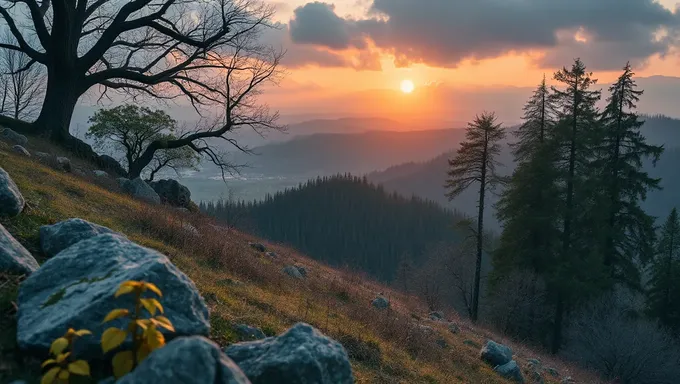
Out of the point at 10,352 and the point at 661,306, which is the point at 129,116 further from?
the point at 661,306

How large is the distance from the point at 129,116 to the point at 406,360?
66.9 feet

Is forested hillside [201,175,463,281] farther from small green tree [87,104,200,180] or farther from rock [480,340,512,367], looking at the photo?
rock [480,340,512,367]

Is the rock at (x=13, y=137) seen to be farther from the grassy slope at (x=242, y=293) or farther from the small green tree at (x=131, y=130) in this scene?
the small green tree at (x=131, y=130)

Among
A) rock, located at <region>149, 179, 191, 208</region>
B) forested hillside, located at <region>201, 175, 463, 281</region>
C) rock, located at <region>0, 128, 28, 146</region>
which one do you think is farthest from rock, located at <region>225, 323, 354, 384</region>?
forested hillside, located at <region>201, 175, 463, 281</region>

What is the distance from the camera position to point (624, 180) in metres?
28.2

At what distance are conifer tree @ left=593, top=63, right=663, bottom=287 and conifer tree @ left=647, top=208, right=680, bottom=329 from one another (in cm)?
272

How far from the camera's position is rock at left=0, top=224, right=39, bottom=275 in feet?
14.4

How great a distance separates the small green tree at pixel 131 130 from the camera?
23828 millimetres

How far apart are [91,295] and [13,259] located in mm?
1549

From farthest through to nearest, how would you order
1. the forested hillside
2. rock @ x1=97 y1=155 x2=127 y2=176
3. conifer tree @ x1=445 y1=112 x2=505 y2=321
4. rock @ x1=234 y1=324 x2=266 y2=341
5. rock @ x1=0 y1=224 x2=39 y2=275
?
the forested hillside → conifer tree @ x1=445 y1=112 x2=505 y2=321 → rock @ x1=97 y1=155 x2=127 y2=176 → rock @ x1=234 y1=324 x2=266 y2=341 → rock @ x1=0 y1=224 x2=39 y2=275

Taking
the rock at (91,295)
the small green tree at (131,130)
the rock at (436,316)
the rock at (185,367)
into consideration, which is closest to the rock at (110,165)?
the small green tree at (131,130)

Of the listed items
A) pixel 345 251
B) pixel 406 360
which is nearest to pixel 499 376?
pixel 406 360

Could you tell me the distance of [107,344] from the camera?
106 inches

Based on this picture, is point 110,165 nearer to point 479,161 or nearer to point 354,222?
point 479,161
